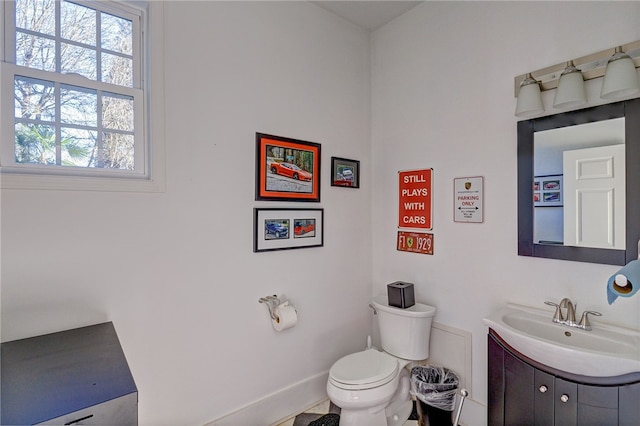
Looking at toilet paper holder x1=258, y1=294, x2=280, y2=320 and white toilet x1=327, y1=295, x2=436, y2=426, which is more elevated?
toilet paper holder x1=258, y1=294, x2=280, y2=320

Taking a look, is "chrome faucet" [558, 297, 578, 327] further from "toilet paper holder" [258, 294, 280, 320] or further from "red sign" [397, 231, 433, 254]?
"toilet paper holder" [258, 294, 280, 320]

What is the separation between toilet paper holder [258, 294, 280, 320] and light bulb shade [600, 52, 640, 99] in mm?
1987

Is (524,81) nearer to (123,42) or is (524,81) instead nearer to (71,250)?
(123,42)

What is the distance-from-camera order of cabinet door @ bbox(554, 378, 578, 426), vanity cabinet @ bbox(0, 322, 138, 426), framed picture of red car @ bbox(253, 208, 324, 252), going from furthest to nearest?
framed picture of red car @ bbox(253, 208, 324, 252), cabinet door @ bbox(554, 378, 578, 426), vanity cabinet @ bbox(0, 322, 138, 426)

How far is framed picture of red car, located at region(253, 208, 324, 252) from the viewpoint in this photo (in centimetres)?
196

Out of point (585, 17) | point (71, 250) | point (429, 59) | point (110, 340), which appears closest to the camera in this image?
point (110, 340)

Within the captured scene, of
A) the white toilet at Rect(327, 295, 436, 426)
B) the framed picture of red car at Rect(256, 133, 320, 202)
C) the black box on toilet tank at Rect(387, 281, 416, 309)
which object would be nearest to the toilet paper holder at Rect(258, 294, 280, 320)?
the white toilet at Rect(327, 295, 436, 426)

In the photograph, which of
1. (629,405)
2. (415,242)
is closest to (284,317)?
(415,242)

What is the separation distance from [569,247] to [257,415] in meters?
2.01

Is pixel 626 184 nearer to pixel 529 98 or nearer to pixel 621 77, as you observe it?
pixel 621 77

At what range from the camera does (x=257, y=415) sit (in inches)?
76.1

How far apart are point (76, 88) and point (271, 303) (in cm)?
152

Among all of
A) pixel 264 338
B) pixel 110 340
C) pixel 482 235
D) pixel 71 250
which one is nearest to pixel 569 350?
pixel 482 235

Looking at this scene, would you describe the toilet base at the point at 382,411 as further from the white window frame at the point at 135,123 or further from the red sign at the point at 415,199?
the white window frame at the point at 135,123
